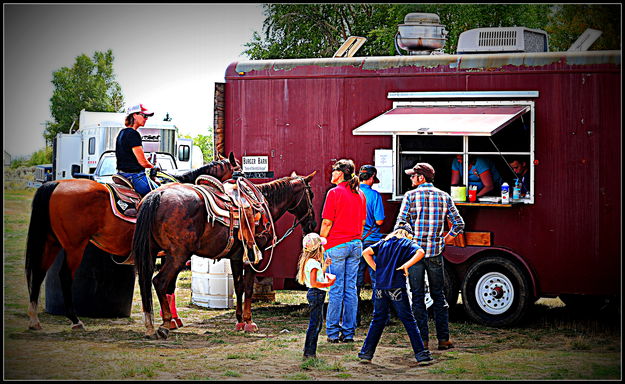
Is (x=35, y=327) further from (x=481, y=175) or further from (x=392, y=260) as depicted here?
(x=481, y=175)

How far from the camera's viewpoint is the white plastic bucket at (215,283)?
10.6 m

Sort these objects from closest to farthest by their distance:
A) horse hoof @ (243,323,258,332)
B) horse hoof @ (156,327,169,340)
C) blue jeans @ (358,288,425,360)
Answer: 1. blue jeans @ (358,288,425,360)
2. horse hoof @ (156,327,169,340)
3. horse hoof @ (243,323,258,332)

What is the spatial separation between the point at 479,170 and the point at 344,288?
2.62 metres

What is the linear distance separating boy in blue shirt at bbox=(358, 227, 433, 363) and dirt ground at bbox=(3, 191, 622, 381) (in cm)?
32

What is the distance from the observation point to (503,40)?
985 cm

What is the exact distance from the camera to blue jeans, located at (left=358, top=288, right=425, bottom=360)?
6.92 m

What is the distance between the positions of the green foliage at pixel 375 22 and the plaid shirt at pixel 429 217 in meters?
14.4

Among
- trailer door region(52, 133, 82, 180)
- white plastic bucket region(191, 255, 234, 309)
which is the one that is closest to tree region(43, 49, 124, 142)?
trailer door region(52, 133, 82, 180)

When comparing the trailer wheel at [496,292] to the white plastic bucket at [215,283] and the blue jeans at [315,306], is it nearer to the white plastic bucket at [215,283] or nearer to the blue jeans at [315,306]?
the blue jeans at [315,306]

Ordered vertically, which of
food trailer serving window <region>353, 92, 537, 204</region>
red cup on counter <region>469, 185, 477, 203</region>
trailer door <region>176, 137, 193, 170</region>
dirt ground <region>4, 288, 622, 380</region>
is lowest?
dirt ground <region>4, 288, 622, 380</region>

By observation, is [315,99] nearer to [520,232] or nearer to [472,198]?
[472,198]

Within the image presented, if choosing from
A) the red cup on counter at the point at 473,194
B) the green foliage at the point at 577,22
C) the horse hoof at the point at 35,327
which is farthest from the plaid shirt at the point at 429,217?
the green foliage at the point at 577,22

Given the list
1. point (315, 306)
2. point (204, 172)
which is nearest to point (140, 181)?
point (204, 172)

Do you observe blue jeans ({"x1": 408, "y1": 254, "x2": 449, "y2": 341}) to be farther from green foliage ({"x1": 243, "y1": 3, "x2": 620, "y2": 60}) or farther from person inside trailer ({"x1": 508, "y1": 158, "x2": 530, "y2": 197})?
green foliage ({"x1": 243, "y1": 3, "x2": 620, "y2": 60})
